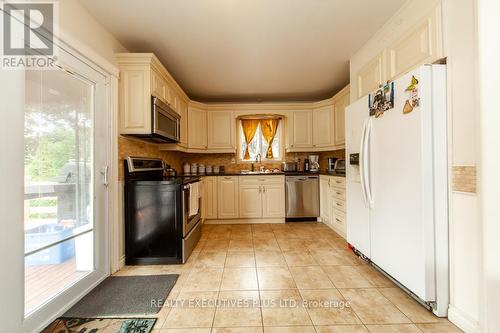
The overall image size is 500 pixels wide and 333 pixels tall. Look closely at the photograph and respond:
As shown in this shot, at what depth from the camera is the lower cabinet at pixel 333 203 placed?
329 cm

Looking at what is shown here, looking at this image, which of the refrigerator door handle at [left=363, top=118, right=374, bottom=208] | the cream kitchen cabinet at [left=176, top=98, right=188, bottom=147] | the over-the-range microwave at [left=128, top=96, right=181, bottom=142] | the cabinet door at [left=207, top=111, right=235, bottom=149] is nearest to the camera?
the refrigerator door handle at [left=363, top=118, right=374, bottom=208]

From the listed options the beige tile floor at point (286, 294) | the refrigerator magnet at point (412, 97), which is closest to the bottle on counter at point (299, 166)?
the beige tile floor at point (286, 294)

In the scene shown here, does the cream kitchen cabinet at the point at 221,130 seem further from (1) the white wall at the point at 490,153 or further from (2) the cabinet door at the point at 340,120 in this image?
(1) the white wall at the point at 490,153

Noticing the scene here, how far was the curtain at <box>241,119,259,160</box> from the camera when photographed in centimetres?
496

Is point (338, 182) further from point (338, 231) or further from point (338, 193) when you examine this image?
point (338, 231)

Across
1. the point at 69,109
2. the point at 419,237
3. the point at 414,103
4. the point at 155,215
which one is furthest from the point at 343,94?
the point at 69,109

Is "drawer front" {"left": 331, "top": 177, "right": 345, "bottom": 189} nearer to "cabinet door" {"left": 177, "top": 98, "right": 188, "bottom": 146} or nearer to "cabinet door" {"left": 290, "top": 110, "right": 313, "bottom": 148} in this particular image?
"cabinet door" {"left": 290, "top": 110, "right": 313, "bottom": 148}

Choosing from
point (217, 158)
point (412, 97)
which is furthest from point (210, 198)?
point (412, 97)

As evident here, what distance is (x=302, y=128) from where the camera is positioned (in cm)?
448

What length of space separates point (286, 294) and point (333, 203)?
6.89ft

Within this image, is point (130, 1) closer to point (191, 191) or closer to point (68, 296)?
point (191, 191)

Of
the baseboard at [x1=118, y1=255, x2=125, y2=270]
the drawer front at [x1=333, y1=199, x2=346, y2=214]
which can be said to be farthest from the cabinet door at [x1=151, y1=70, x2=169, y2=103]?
the drawer front at [x1=333, y1=199, x2=346, y2=214]

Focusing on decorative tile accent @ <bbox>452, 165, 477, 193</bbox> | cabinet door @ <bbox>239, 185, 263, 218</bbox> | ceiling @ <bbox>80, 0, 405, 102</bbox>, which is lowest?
cabinet door @ <bbox>239, 185, 263, 218</bbox>

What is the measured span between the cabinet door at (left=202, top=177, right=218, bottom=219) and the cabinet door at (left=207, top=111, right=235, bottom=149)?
756 mm
